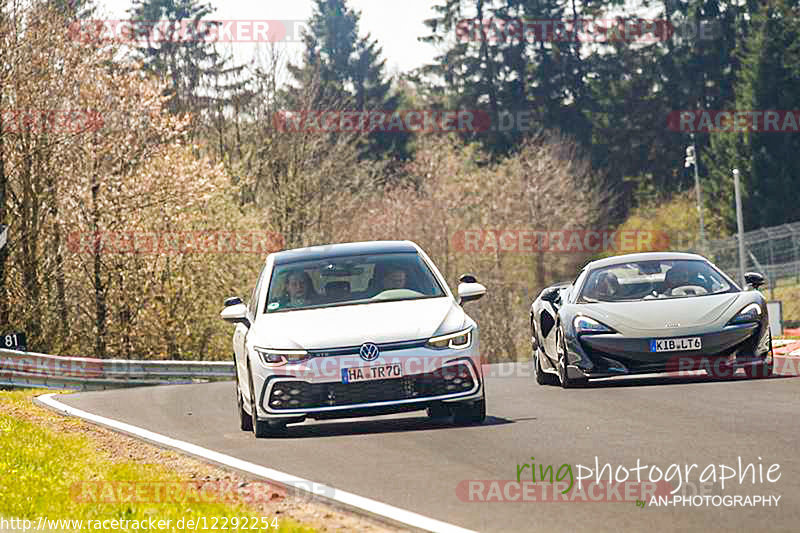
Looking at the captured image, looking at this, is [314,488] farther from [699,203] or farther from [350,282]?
[699,203]

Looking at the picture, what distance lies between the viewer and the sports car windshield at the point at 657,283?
16.5m

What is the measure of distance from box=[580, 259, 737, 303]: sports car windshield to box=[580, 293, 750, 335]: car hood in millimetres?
374

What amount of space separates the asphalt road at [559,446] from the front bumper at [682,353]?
0.27 m

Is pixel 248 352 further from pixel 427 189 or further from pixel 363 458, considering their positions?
pixel 427 189

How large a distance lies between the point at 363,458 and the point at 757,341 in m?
6.34

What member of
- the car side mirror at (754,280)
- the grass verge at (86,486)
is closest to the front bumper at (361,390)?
the grass verge at (86,486)

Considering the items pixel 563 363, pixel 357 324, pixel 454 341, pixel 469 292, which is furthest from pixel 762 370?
pixel 357 324

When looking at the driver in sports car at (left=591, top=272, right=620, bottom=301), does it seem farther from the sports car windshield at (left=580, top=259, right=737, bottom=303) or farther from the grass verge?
the grass verge

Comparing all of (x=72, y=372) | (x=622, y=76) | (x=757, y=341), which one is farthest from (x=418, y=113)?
(x=757, y=341)

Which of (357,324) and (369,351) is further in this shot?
(357,324)

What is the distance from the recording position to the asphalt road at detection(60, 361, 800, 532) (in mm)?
7766

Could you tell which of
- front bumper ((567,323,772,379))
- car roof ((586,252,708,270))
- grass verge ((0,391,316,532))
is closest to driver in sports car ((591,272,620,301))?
car roof ((586,252,708,270))

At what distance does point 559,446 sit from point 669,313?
203 inches

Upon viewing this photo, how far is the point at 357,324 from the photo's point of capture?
12.3m
